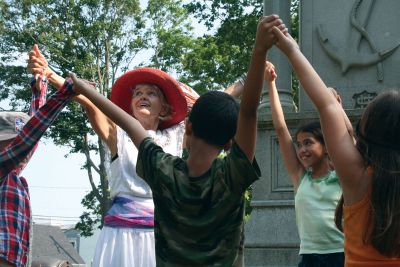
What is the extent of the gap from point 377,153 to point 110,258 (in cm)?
176

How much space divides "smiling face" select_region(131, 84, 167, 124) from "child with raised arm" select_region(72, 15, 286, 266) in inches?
38.7

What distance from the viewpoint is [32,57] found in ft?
11.6

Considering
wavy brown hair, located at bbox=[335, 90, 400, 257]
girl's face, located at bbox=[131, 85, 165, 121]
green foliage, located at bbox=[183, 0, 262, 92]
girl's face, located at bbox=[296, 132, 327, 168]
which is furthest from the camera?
green foliage, located at bbox=[183, 0, 262, 92]

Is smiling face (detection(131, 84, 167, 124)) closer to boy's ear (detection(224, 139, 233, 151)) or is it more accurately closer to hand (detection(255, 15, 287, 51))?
boy's ear (detection(224, 139, 233, 151))

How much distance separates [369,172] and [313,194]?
1952mm

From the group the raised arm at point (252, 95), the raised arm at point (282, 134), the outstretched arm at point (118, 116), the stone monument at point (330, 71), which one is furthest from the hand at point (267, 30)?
the stone monument at point (330, 71)

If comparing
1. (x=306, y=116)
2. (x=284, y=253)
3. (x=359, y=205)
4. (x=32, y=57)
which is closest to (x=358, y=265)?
(x=359, y=205)

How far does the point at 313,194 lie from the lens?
14.4 feet

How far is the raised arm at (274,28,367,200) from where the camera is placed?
2434mm

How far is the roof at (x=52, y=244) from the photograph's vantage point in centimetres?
6669

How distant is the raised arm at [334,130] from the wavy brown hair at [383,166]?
5 centimetres

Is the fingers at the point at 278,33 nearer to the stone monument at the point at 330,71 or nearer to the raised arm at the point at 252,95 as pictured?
the raised arm at the point at 252,95

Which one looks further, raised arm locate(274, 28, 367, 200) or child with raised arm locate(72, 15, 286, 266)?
child with raised arm locate(72, 15, 286, 266)

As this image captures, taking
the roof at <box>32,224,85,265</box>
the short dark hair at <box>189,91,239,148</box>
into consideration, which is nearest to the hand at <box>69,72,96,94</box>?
the short dark hair at <box>189,91,239,148</box>
